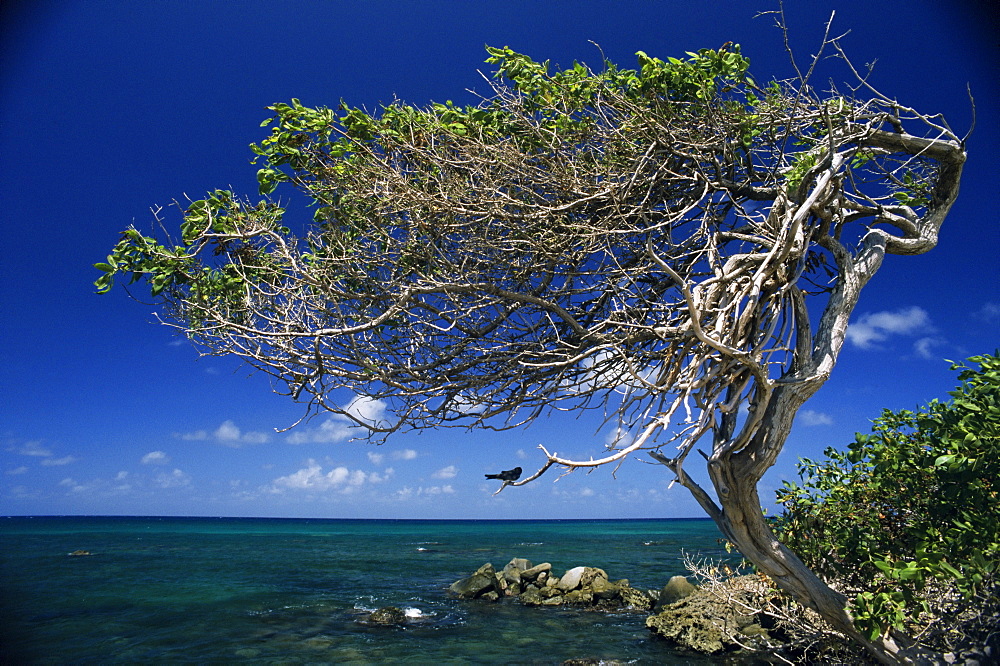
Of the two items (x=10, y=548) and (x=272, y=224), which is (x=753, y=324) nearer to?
(x=272, y=224)

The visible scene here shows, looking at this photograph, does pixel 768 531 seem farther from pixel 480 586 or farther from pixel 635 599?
pixel 480 586

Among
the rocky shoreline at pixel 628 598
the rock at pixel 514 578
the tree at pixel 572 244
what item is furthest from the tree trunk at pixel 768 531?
the rock at pixel 514 578

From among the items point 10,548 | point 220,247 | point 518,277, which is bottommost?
point 10,548

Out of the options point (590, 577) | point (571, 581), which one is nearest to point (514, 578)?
point (571, 581)

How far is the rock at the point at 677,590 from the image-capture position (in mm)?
20156

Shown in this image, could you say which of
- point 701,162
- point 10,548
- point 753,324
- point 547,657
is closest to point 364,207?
point 701,162

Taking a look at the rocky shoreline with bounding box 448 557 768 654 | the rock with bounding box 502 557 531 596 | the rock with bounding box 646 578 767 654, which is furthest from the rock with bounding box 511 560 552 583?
the rock with bounding box 646 578 767 654

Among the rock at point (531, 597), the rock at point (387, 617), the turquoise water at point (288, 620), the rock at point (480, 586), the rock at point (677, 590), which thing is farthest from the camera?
the rock at point (480, 586)

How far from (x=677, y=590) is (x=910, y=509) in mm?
16679

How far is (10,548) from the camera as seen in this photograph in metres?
52.2

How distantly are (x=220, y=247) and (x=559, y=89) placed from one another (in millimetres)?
3093

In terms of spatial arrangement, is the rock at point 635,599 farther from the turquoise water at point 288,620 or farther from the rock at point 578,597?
the turquoise water at point 288,620

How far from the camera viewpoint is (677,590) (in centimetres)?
2045

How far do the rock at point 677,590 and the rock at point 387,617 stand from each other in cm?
830
